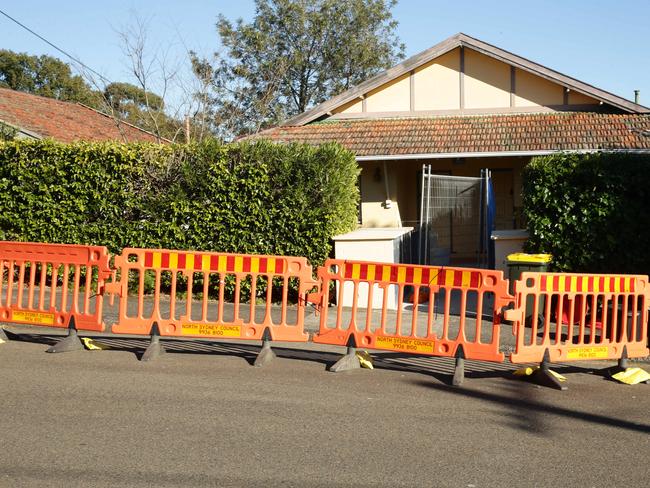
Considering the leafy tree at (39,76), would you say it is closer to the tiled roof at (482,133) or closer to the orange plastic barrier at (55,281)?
the tiled roof at (482,133)

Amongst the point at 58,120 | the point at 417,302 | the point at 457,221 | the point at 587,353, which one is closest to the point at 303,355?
the point at 417,302

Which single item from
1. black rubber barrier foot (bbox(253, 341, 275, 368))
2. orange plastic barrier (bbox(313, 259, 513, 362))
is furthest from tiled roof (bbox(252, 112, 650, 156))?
black rubber barrier foot (bbox(253, 341, 275, 368))

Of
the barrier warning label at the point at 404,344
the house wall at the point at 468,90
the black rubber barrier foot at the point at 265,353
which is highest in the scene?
the house wall at the point at 468,90

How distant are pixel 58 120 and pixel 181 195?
1412cm

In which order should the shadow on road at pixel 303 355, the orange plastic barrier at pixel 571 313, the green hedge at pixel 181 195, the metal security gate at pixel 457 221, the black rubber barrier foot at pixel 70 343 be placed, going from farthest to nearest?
the metal security gate at pixel 457 221 → the green hedge at pixel 181 195 → the black rubber barrier foot at pixel 70 343 → the shadow on road at pixel 303 355 → the orange plastic barrier at pixel 571 313

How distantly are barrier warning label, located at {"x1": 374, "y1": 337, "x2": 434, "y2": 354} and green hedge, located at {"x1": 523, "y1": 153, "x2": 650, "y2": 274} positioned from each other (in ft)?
15.1

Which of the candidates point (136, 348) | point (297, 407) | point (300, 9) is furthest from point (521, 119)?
point (300, 9)

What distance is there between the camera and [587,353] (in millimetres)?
8375

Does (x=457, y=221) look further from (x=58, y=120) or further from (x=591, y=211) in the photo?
(x=58, y=120)

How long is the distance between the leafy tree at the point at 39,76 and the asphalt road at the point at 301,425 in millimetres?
47220

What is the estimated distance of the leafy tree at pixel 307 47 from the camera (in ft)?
120

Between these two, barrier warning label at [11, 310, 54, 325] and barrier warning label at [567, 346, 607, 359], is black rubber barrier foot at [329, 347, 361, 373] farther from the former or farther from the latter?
barrier warning label at [11, 310, 54, 325]

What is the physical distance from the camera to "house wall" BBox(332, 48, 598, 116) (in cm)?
1853

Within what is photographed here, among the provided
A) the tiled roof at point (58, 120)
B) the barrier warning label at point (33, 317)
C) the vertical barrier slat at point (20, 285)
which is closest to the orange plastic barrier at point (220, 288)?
the barrier warning label at point (33, 317)
